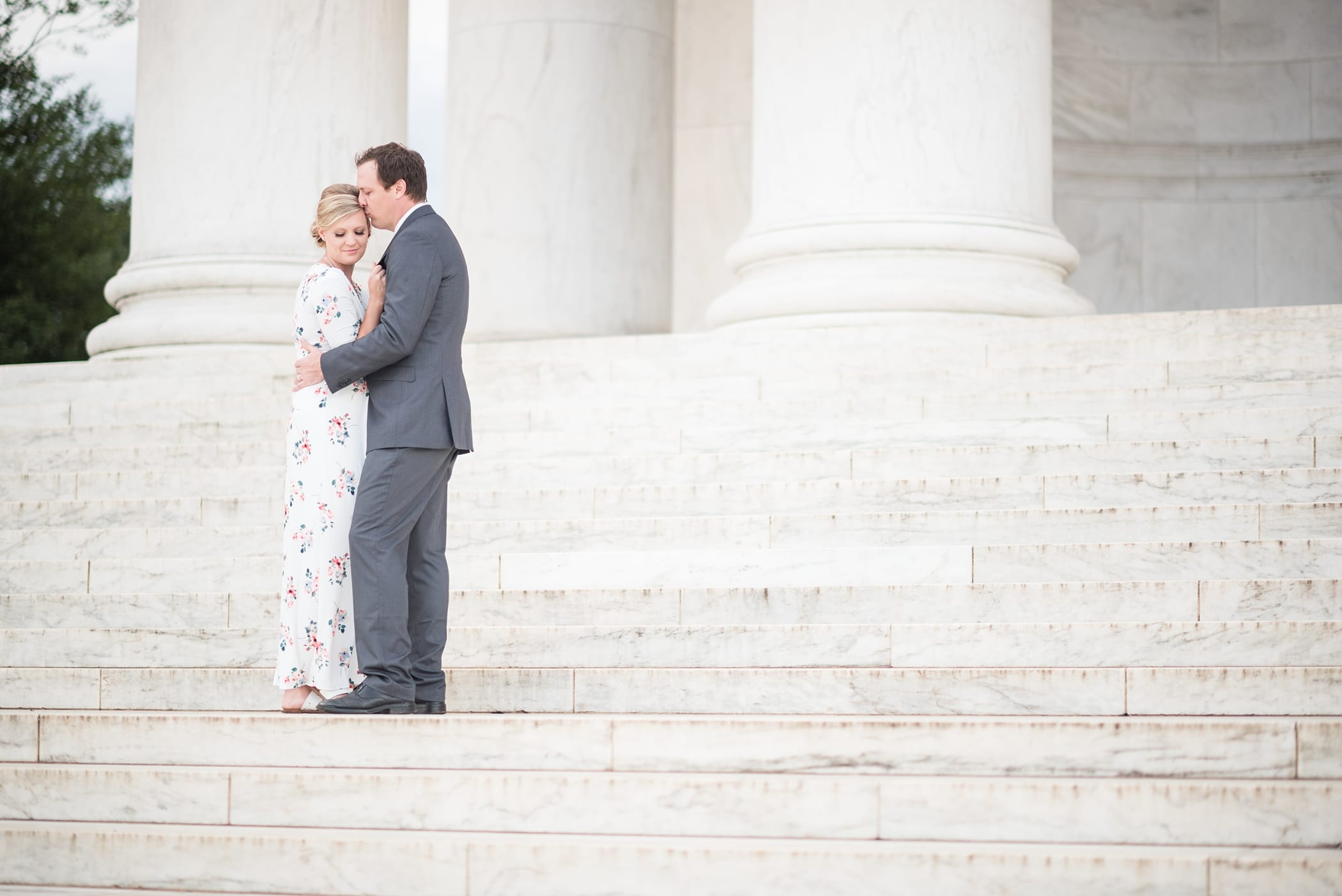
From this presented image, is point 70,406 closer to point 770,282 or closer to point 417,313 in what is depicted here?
point 770,282

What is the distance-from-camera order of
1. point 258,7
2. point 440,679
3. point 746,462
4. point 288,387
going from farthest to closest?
point 258,7
point 288,387
point 746,462
point 440,679

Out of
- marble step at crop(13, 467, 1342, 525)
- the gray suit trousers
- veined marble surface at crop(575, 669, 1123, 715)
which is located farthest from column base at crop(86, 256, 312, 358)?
veined marble surface at crop(575, 669, 1123, 715)

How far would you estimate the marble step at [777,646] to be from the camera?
13.1 m

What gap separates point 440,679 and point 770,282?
11470 mm

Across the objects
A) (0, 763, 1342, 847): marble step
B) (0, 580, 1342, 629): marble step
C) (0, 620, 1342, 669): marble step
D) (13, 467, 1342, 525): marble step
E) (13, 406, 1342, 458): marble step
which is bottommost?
(0, 763, 1342, 847): marble step

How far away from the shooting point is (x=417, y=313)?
13.6 meters

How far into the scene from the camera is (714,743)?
12.2m

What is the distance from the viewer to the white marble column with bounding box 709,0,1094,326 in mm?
23344

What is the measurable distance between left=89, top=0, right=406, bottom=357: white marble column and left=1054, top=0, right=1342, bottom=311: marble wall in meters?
16.9

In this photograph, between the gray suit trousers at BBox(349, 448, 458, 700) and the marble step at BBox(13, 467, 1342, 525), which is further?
the marble step at BBox(13, 467, 1342, 525)

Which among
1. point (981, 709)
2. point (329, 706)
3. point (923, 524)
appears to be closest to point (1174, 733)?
point (981, 709)

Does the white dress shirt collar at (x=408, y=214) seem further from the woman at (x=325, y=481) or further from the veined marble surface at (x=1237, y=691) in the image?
the veined marble surface at (x=1237, y=691)

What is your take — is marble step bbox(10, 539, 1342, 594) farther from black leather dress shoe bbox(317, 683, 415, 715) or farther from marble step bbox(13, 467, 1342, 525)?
black leather dress shoe bbox(317, 683, 415, 715)

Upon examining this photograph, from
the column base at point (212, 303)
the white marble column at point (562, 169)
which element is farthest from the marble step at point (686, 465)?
the white marble column at point (562, 169)
